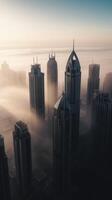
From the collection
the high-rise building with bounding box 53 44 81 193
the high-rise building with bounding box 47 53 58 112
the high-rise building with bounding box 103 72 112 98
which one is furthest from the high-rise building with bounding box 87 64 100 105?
the high-rise building with bounding box 53 44 81 193

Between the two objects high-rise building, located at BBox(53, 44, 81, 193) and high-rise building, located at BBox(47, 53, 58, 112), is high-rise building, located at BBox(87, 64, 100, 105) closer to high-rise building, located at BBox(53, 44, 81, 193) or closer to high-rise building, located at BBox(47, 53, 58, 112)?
high-rise building, located at BBox(47, 53, 58, 112)

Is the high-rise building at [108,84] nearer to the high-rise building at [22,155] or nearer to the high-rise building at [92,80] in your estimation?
the high-rise building at [92,80]

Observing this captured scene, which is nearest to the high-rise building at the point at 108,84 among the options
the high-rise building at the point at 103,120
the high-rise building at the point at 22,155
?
the high-rise building at the point at 103,120

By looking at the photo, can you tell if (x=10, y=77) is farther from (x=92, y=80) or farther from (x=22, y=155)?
(x=22, y=155)

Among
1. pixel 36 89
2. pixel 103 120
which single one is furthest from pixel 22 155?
pixel 36 89

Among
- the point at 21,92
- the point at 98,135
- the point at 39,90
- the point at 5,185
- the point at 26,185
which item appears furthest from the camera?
the point at 21,92

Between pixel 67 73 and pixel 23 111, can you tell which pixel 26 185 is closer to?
pixel 67 73

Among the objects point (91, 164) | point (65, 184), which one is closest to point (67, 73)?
point (91, 164)
